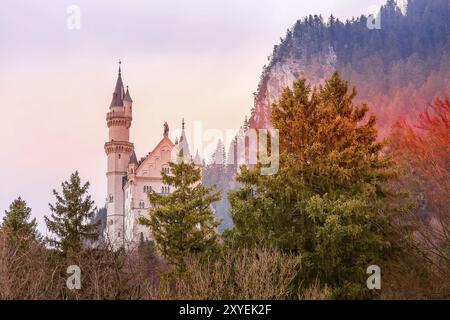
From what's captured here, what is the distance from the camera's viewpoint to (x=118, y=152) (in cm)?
8162

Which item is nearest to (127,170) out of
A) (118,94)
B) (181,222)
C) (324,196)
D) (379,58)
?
(118,94)

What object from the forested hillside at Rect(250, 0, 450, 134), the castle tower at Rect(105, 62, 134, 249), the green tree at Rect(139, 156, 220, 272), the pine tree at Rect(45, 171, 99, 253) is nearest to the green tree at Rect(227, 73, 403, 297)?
the green tree at Rect(139, 156, 220, 272)

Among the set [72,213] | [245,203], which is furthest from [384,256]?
[72,213]

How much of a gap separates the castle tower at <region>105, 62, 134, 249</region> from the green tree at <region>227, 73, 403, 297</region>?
5507 centimetres

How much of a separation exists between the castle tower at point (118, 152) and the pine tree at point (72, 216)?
138 ft

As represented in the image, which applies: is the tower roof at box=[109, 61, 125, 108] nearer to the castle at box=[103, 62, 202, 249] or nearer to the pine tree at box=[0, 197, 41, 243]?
the castle at box=[103, 62, 202, 249]

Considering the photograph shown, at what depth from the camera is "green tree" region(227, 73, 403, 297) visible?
73.7 feet

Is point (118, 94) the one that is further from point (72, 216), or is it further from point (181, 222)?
point (181, 222)

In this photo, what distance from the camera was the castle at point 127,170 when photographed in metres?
78.9

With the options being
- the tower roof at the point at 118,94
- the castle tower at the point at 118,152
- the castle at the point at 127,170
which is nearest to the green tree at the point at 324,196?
the castle at the point at 127,170

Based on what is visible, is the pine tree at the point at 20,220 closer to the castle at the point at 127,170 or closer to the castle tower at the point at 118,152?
the castle at the point at 127,170
